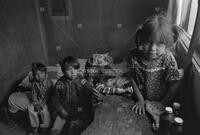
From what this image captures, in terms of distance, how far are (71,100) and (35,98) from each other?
0.18 m

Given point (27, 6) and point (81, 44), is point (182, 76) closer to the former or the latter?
point (81, 44)

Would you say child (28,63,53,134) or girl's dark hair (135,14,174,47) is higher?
girl's dark hair (135,14,174,47)

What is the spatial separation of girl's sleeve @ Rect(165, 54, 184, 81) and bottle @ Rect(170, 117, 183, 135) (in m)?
0.23

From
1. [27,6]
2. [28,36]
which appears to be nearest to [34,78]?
[28,36]

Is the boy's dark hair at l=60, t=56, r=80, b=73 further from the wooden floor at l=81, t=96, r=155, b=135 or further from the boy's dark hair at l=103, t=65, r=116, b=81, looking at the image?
the wooden floor at l=81, t=96, r=155, b=135

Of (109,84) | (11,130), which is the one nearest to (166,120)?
(109,84)

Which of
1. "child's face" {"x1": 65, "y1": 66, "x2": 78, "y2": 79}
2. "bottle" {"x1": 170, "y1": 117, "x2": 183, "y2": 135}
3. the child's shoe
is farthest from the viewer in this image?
the child's shoe

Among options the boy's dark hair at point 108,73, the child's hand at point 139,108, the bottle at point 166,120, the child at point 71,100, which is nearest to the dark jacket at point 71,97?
the child at point 71,100

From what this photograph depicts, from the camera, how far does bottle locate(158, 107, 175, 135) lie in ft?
2.60

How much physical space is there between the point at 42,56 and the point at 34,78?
0.37 ft

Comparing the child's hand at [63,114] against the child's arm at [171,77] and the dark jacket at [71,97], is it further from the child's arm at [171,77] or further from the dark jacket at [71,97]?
the child's arm at [171,77]

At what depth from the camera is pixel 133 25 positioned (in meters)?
0.87

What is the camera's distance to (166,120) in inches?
32.2

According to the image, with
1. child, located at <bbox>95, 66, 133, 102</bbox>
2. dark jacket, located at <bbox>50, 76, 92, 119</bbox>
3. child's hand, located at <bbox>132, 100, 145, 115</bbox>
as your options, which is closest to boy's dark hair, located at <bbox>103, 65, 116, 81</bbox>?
child, located at <bbox>95, 66, 133, 102</bbox>
